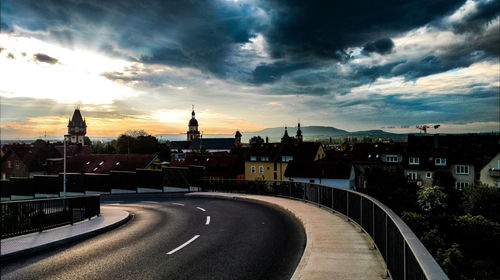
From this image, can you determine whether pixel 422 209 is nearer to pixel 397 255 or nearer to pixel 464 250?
pixel 464 250

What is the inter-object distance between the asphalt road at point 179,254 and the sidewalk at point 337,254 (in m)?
0.38

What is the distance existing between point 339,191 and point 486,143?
74.9 metres

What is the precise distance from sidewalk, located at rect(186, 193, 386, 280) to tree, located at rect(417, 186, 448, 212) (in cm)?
4215

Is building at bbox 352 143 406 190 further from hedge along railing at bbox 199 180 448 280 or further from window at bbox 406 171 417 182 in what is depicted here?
hedge along railing at bbox 199 180 448 280

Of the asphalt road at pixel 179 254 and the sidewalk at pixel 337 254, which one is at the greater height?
the sidewalk at pixel 337 254

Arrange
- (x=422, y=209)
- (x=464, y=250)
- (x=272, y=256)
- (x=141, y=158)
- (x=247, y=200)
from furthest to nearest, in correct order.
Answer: (x=141, y=158) < (x=422, y=209) < (x=464, y=250) < (x=247, y=200) < (x=272, y=256)

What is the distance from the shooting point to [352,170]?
2410 inches

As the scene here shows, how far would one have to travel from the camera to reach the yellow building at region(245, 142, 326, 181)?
77.7 metres

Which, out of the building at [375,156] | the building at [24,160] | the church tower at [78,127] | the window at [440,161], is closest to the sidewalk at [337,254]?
the building at [24,160]

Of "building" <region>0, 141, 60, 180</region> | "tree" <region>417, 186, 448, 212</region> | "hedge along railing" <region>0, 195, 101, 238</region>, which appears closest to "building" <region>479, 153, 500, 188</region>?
"tree" <region>417, 186, 448, 212</region>

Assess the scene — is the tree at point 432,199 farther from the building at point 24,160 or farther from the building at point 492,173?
the building at point 24,160

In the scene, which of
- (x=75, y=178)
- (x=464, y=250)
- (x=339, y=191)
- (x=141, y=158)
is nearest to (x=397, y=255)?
(x=339, y=191)

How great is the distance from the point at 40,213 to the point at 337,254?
9.86 metres

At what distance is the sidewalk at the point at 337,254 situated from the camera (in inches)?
258
